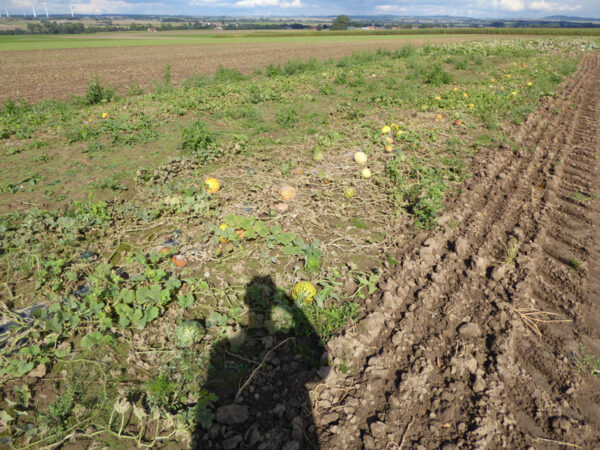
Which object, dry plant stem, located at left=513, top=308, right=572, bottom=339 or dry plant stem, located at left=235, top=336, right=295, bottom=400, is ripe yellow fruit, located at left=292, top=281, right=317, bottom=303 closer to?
dry plant stem, located at left=235, top=336, right=295, bottom=400

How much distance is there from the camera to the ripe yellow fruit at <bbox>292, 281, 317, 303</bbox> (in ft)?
10.5

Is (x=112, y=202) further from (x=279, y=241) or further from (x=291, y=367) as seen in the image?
(x=291, y=367)

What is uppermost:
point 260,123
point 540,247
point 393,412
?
point 260,123

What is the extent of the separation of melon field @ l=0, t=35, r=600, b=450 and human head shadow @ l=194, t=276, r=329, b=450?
0.04 ft

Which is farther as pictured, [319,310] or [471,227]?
[471,227]

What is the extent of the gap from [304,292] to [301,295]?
43 millimetres

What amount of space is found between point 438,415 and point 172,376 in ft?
6.87

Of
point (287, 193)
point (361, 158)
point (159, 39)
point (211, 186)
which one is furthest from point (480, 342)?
point (159, 39)

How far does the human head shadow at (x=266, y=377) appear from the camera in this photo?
2209 mm

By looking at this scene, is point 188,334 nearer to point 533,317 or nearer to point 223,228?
point 223,228

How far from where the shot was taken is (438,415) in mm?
2324

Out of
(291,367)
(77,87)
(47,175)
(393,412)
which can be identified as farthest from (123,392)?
(77,87)

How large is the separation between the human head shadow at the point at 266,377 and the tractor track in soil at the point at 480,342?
0.15 m

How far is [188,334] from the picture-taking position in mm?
2818
